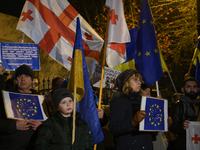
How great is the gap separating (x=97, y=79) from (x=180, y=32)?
8.77 meters

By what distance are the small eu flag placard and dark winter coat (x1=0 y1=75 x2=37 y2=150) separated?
180 centimetres

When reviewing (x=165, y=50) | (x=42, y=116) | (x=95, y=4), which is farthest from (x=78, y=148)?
(x=95, y=4)

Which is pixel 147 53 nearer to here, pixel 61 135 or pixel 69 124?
pixel 69 124

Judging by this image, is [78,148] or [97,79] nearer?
[78,148]

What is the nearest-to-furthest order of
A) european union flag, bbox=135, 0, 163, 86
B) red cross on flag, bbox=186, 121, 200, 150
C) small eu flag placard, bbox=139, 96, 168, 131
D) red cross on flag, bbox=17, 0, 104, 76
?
small eu flag placard, bbox=139, 96, 168, 131
red cross on flag, bbox=186, 121, 200, 150
european union flag, bbox=135, 0, 163, 86
red cross on flag, bbox=17, 0, 104, 76

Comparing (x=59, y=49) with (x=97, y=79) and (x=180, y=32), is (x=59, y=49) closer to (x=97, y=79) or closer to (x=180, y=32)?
(x=97, y=79)

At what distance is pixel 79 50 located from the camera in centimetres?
350

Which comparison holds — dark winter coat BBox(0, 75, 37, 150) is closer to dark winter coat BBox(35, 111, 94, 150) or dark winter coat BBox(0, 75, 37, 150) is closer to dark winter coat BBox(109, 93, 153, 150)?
dark winter coat BBox(35, 111, 94, 150)

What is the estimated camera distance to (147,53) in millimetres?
4566

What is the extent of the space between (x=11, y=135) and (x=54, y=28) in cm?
270

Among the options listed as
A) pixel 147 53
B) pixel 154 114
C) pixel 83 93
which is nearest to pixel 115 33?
pixel 147 53

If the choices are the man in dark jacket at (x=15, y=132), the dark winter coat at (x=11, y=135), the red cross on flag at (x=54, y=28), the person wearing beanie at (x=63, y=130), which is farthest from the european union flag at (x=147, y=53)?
the dark winter coat at (x=11, y=135)

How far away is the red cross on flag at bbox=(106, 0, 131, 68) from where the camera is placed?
4.49 metres

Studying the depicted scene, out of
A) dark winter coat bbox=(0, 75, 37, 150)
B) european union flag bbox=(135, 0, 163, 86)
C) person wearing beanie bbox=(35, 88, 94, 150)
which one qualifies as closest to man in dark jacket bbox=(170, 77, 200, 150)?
european union flag bbox=(135, 0, 163, 86)
